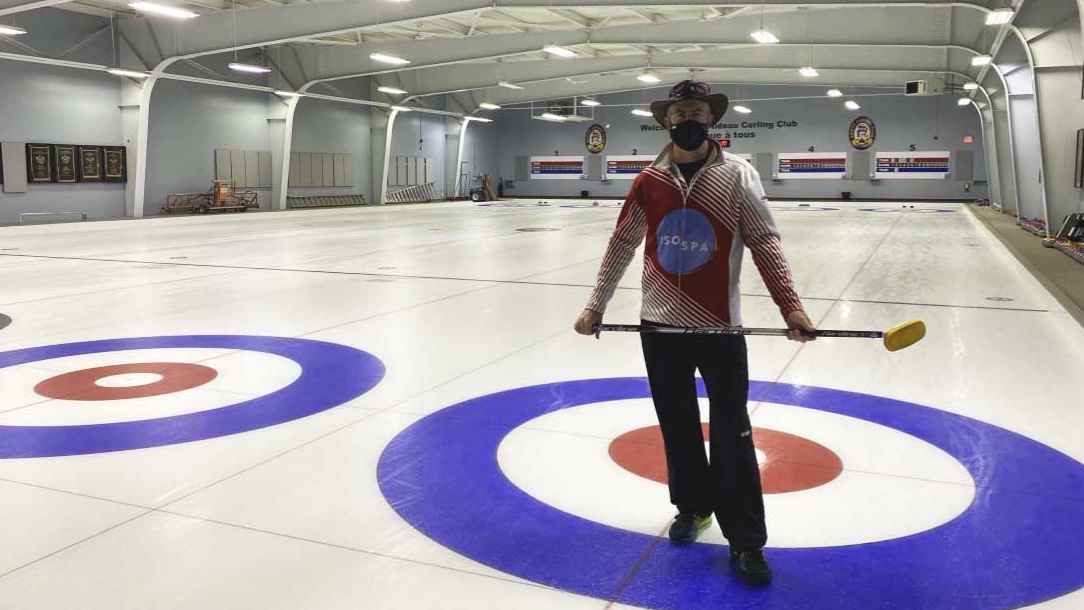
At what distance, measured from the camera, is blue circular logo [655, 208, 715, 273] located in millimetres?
2998

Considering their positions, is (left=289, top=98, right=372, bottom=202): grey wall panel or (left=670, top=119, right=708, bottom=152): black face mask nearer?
(left=670, top=119, right=708, bottom=152): black face mask

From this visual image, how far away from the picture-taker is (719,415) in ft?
9.93

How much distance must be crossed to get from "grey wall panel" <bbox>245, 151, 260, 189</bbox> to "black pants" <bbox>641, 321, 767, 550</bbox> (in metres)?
29.9

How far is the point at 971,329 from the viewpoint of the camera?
791 centimetres

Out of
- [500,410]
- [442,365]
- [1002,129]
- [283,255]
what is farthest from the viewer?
[1002,129]

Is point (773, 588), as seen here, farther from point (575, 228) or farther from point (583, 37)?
point (583, 37)

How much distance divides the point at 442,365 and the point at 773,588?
3.87 m

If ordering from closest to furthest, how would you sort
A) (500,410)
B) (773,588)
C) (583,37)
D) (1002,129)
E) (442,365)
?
1. (773,588)
2. (500,410)
3. (442,365)
4. (583,37)
5. (1002,129)

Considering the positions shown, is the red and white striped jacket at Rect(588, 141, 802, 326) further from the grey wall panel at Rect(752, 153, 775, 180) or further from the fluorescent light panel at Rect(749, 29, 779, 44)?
the grey wall panel at Rect(752, 153, 775, 180)

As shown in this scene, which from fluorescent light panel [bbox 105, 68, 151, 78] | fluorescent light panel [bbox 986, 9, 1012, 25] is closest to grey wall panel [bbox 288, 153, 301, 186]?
fluorescent light panel [bbox 105, 68, 151, 78]

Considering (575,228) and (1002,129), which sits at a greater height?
(1002,129)

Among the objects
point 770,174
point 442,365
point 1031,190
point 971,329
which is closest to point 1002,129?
point 1031,190

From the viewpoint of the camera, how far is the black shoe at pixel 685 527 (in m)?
3.27

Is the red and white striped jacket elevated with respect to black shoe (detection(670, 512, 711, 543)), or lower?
elevated
